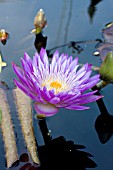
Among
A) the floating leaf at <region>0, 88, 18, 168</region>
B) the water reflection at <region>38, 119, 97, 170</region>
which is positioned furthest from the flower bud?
the floating leaf at <region>0, 88, 18, 168</region>

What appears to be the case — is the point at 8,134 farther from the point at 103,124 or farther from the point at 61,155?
the point at 103,124

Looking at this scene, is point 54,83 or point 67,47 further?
point 67,47

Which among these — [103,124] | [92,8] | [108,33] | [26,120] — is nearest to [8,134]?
[26,120]

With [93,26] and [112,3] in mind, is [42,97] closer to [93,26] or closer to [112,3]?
[93,26]

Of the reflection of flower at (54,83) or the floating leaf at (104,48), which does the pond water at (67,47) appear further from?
the reflection of flower at (54,83)

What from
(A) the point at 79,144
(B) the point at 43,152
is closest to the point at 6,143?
(B) the point at 43,152

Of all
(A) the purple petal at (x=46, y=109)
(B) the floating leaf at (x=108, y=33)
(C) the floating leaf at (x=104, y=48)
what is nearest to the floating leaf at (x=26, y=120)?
(A) the purple petal at (x=46, y=109)
